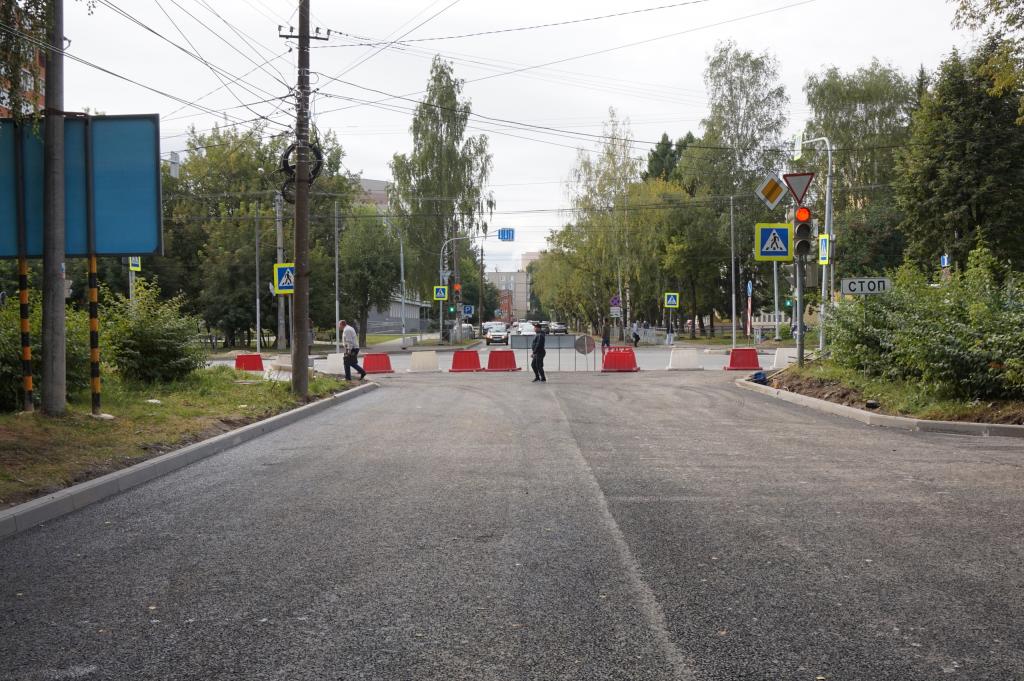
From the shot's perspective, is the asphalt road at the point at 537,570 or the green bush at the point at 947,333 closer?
the asphalt road at the point at 537,570

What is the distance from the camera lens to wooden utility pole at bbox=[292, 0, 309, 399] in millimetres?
17203

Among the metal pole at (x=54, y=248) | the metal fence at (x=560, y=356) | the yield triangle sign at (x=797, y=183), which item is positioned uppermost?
the yield triangle sign at (x=797, y=183)

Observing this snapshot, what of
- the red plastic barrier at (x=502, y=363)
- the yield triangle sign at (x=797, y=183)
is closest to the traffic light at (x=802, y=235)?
the yield triangle sign at (x=797, y=183)

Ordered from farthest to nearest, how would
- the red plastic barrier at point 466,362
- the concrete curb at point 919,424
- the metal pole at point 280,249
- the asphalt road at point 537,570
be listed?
the metal pole at point 280,249
the red plastic barrier at point 466,362
the concrete curb at point 919,424
the asphalt road at point 537,570

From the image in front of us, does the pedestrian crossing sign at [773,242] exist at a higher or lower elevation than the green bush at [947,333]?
higher

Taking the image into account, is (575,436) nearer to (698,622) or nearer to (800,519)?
(800,519)

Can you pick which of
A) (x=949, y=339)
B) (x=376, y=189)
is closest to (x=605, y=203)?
(x=949, y=339)

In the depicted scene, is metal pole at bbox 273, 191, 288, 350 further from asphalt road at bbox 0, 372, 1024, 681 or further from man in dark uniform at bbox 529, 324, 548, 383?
asphalt road at bbox 0, 372, 1024, 681

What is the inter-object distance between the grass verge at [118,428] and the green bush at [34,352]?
409 mm

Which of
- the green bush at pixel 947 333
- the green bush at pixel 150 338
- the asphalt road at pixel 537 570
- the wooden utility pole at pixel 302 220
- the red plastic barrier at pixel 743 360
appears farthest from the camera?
the red plastic barrier at pixel 743 360

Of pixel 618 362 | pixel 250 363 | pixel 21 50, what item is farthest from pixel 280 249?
pixel 21 50

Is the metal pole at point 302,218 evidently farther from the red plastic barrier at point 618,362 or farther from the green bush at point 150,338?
the red plastic barrier at point 618,362

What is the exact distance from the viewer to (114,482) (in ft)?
25.5

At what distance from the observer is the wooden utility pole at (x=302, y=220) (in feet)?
56.4
